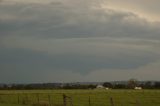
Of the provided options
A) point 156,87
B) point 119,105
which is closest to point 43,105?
point 119,105

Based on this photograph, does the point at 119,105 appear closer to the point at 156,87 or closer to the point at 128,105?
the point at 128,105

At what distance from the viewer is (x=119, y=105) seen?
58594mm

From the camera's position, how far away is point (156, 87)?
18500 centimetres

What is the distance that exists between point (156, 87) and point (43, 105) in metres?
136

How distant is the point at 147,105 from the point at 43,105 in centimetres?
1447

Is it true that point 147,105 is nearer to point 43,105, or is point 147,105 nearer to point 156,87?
point 43,105

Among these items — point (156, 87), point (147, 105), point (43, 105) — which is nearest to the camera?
point (43, 105)

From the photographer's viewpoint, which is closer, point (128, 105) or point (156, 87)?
point (128, 105)

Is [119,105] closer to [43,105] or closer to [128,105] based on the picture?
[128,105]

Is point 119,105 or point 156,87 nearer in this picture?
point 119,105

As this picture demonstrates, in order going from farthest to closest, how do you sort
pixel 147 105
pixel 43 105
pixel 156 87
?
pixel 156 87, pixel 147 105, pixel 43 105

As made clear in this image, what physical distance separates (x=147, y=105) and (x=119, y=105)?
151 inches

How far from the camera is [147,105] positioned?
58.1 metres

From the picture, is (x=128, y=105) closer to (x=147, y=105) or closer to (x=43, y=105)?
(x=147, y=105)
